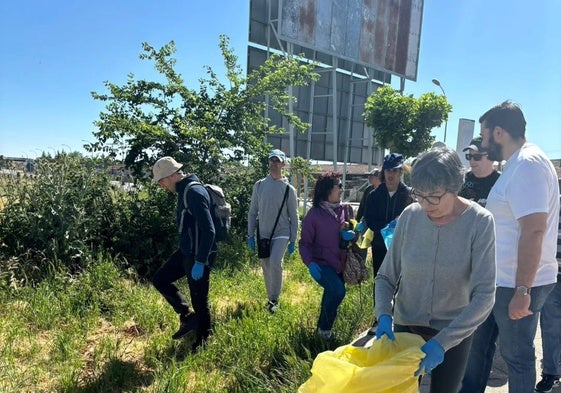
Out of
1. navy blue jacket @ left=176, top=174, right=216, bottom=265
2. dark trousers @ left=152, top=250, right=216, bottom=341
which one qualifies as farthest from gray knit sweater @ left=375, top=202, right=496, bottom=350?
dark trousers @ left=152, top=250, right=216, bottom=341

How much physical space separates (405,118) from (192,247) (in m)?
14.1

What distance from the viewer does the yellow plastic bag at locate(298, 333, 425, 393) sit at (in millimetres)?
1592

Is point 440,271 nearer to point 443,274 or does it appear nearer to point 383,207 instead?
point 443,274

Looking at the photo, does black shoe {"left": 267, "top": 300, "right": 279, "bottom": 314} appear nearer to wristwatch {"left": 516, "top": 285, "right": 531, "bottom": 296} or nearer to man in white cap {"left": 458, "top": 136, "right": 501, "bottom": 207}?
man in white cap {"left": 458, "top": 136, "right": 501, "bottom": 207}

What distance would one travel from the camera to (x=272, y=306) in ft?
14.7

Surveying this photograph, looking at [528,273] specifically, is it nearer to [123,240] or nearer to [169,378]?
[169,378]

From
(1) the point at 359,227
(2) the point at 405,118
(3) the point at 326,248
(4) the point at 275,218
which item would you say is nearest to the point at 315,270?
(3) the point at 326,248

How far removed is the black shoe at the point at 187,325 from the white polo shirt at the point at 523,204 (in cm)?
240

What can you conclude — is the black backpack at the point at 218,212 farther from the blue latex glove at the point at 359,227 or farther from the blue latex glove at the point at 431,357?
the blue latex glove at the point at 431,357

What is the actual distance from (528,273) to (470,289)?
49cm

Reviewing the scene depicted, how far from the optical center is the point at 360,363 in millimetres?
1750

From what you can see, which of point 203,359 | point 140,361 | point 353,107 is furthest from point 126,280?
point 353,107

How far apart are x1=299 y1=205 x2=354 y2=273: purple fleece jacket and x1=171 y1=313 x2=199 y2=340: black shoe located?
3.48 feet

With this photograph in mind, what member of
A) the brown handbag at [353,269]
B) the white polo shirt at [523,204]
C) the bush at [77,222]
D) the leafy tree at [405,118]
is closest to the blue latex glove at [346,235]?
the brown handbag at [353,269]
